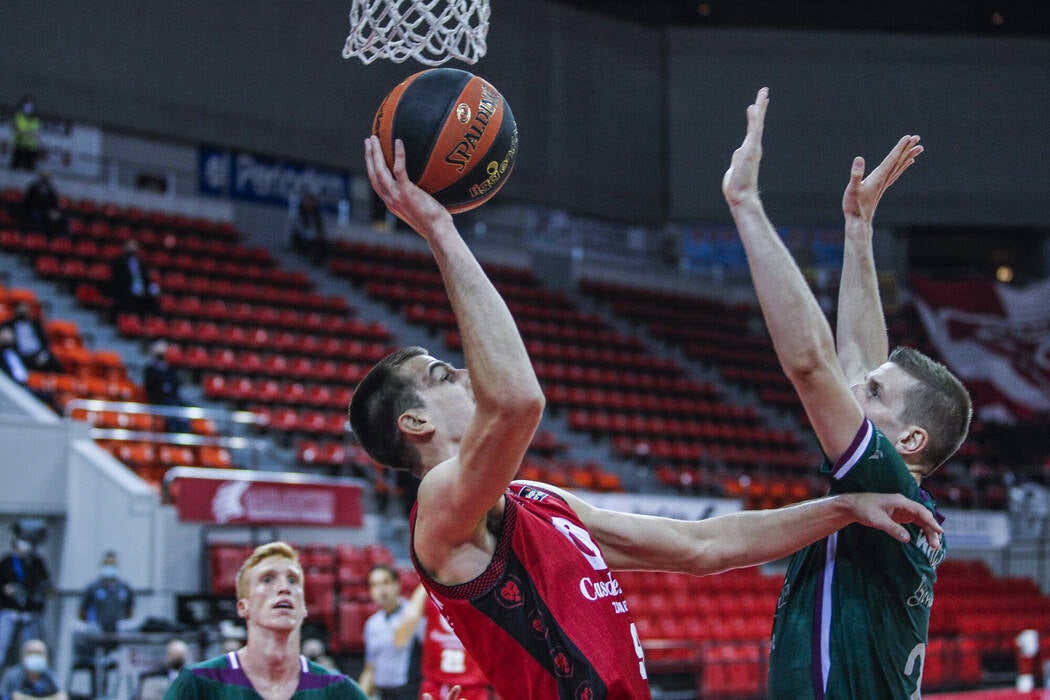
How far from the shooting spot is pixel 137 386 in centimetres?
1399

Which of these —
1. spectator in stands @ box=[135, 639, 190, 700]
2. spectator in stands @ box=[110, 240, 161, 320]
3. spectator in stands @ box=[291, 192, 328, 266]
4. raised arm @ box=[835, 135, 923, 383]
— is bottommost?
spectator in stands @ box=[135, 639, 190, 700]

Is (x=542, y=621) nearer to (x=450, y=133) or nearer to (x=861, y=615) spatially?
(x=861, y=615)

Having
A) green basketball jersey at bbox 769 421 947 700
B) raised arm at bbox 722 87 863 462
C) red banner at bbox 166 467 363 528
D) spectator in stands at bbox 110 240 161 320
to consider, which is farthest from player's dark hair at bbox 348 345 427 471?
spectator in stands at bbox 110 240 161 320

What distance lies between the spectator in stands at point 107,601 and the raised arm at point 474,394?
8249 mm

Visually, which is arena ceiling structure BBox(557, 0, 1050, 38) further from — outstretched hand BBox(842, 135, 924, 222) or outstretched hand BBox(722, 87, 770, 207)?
outstretched hand BBox(722, 87, 770, 207)

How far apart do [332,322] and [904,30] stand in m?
13.6

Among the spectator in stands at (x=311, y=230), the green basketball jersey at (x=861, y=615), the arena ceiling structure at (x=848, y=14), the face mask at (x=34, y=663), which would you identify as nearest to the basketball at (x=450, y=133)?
the green basketball jersey at (x=861, y=615)

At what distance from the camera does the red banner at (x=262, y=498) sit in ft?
38.4

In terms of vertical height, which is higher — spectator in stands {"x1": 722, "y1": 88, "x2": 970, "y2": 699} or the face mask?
spectator in stands {"x1": 722, "y1": 88, "x2": 970, "y2": 699}

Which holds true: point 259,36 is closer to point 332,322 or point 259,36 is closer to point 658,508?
point 332,322

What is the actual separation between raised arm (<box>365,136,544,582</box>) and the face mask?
6.87m

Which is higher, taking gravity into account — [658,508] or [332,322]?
[332,322]

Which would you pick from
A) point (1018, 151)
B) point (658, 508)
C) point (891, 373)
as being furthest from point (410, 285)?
point (891, 373)

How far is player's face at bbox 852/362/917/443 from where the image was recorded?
3.01m
